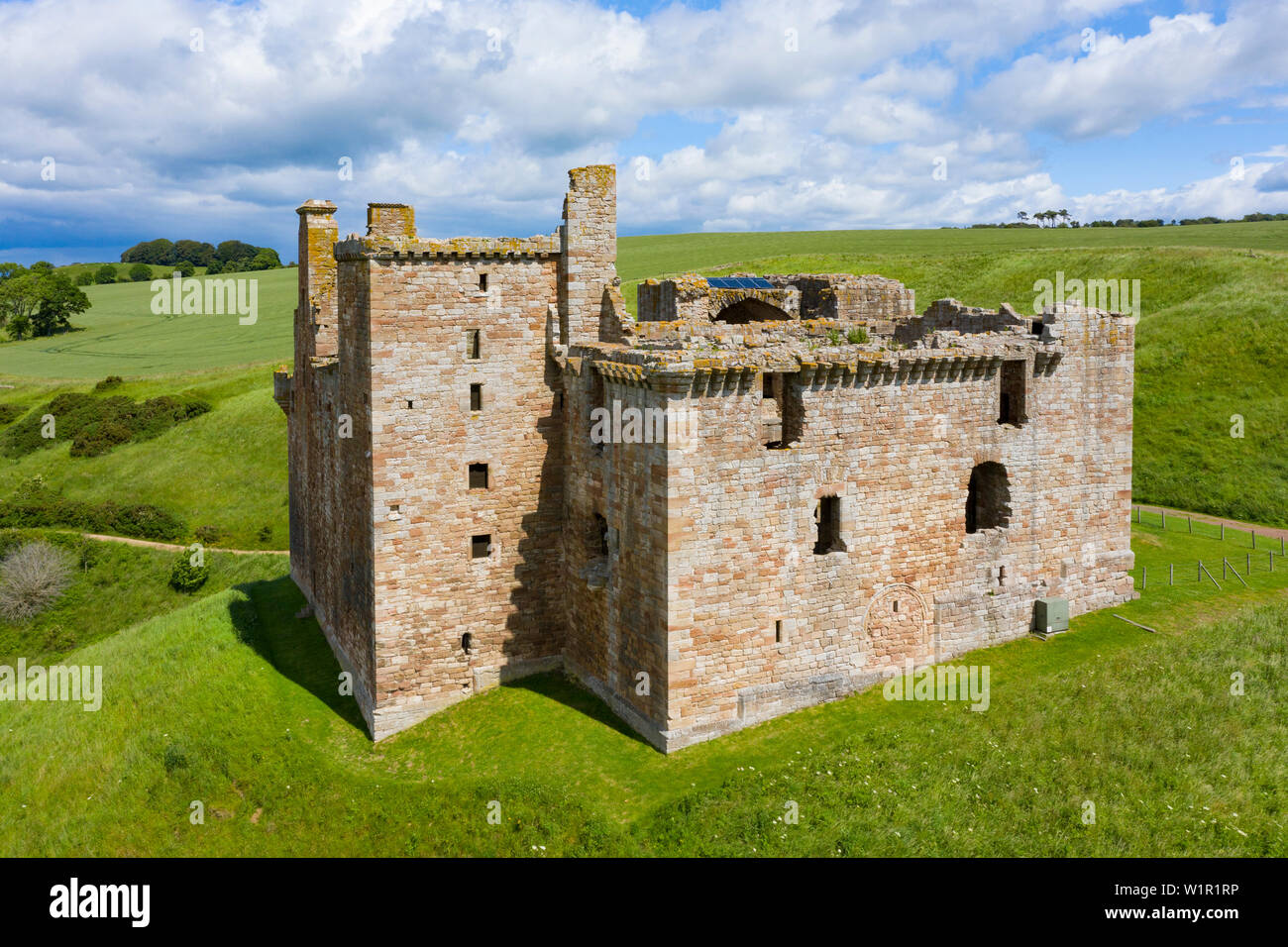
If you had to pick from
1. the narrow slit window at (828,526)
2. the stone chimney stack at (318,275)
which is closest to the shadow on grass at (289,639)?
the stone chimney stack at (318,275)

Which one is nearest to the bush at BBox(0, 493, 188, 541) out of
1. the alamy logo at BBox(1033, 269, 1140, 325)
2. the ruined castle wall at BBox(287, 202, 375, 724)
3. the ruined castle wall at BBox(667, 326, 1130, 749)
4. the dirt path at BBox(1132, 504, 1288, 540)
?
the ruined castle wall at BBox(287, 202, 375, 724)

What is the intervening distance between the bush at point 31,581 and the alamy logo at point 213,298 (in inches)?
1761

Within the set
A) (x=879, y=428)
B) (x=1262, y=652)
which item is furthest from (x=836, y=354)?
(x=1262, y=652)

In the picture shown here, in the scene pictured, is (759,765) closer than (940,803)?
No

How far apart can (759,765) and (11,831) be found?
1713 cm

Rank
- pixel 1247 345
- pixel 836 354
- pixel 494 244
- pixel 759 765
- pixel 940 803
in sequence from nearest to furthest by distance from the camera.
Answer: pixel 940 803 < pixel 759 765 < pixel 836 354 < pixel 494 244 < pixel 1247 345

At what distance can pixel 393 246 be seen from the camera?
22391 mm

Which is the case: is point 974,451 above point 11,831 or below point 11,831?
above

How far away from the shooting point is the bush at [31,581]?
44.7 metres

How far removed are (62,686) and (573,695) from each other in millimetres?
16748

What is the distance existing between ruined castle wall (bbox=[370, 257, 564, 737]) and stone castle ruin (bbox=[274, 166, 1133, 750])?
0.17 ft

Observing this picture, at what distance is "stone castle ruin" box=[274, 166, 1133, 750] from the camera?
20766mm

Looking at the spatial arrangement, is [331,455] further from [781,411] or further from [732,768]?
[732,768]

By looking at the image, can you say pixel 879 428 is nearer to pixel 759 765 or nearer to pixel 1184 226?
pixel 759 765
